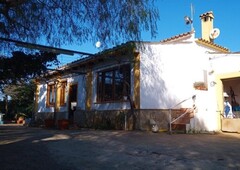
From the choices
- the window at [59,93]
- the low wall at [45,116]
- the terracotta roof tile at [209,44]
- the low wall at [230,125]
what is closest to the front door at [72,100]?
the low wall at [45,116]

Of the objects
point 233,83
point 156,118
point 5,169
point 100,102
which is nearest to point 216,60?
point 233,83

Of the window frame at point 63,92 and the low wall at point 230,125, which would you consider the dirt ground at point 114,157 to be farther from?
the window frame at point 63,92

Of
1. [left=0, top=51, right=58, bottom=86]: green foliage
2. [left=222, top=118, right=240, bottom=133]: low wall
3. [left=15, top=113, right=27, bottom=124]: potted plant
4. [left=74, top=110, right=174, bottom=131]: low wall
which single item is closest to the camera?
[left=0, top=51, right=58, bottom=86]: green foliage

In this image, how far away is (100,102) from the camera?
609 inches

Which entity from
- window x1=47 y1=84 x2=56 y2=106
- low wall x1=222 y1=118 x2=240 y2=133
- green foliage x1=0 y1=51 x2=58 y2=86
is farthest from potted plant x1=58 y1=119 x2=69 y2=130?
low wall x1=222 y1=118 x2=240 y2=133

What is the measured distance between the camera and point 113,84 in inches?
589

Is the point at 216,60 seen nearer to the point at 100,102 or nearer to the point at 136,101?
the point at 136,101

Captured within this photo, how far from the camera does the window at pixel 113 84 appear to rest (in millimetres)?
14106

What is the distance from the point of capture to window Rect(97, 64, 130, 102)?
14106 mm

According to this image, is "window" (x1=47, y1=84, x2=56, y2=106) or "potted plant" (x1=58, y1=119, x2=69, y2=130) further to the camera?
"window" (x1=47, y1=84, x2=56, y2=106)

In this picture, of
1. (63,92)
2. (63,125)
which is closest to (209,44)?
(63,125)

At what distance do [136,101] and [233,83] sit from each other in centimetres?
607

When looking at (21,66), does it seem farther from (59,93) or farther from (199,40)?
(59,93)

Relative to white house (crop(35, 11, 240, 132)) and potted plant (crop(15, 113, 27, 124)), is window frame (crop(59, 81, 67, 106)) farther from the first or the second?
potted plant (crop(15, 113, 27, 124))
